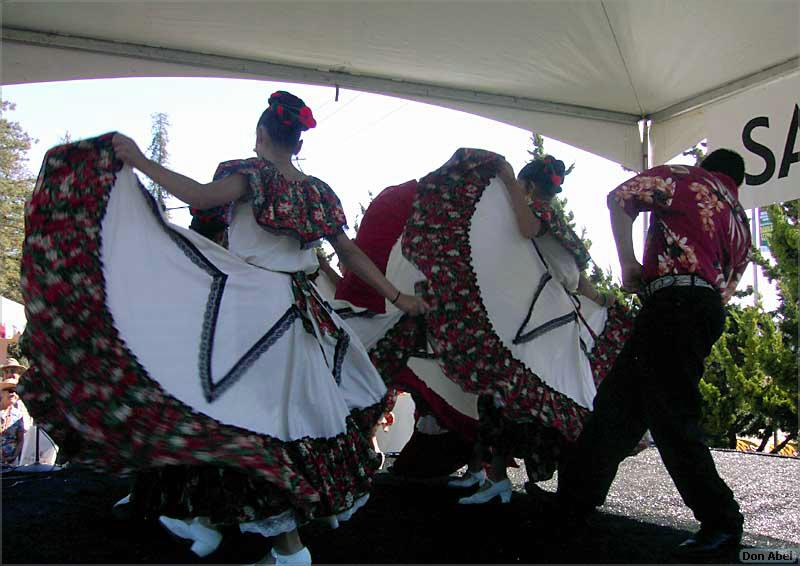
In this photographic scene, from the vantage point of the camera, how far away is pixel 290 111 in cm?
261

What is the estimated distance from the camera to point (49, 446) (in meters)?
5.46

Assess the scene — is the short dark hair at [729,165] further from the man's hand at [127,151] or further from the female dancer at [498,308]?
the man's hand at [127,151]

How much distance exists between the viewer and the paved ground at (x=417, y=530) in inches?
98.9

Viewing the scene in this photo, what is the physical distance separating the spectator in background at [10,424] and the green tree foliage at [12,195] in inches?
654

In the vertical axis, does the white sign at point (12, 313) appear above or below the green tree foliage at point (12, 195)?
below

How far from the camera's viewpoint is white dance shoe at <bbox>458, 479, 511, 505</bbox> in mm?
3455

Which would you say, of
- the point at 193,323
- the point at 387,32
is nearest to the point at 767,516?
the point at 193,323

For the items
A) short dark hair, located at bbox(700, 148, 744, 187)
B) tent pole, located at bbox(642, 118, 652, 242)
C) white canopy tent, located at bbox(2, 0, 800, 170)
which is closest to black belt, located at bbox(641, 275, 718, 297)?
short dark hair, located at bbox(700, 148, 744, 187)

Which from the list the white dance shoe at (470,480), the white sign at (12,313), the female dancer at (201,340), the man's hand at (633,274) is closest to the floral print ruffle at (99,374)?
the female dancer at (201,340)

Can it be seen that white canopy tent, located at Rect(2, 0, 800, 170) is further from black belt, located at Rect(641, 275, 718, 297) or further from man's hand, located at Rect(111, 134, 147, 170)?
black belt, located at Rect(641, 275, 718, 297)

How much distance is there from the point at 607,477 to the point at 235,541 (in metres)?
1.42

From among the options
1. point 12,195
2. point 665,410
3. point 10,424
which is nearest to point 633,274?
point 665,410

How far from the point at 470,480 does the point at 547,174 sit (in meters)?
1.66

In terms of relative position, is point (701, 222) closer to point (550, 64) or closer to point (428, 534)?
point (428, 534)
